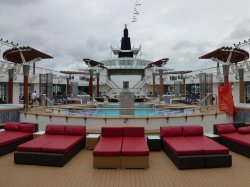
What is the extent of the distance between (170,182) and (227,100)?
7.00 metres

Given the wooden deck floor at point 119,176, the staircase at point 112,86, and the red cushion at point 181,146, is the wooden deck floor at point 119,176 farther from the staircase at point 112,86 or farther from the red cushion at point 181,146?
the staircase at point 112,86

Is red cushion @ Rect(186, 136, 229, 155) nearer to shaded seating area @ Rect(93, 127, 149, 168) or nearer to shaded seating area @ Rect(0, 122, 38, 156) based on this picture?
shaded seating area @ Rect(93, 127, 149, 168)

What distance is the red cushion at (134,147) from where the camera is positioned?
542 cm

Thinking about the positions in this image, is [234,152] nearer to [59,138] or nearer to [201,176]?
[201,176]

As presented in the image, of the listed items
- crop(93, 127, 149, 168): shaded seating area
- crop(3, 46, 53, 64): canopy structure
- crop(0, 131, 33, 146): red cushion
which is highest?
crop(3, 46, 53, 64): canopy structure

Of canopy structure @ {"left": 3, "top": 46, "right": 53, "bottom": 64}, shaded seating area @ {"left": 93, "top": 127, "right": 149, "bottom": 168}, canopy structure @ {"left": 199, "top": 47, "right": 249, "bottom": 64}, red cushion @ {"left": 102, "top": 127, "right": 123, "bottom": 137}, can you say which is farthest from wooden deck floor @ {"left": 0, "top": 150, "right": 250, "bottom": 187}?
canopy structure @ {"left": 199, "top": 47, "right": 249, "bottom": 64}

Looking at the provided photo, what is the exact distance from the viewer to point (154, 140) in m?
6.99

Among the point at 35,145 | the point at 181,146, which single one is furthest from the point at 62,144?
the point at 181,146

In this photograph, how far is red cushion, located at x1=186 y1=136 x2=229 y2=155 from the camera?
17.9ft

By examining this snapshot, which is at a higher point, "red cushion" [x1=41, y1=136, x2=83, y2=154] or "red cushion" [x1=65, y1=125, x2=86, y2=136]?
"red cushion" [x1=65, y1=125, x2=86, y2=136]

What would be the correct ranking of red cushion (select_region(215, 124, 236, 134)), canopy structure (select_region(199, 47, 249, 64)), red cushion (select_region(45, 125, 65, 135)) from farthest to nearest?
canopy structure (select_region(199, 47, 249, 64)) < red cushion (select_region(215, 124, 236, 134)) < red cushion (select_region(45, 125, 65, 135))

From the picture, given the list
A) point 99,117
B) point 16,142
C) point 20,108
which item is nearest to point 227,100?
point 99,117

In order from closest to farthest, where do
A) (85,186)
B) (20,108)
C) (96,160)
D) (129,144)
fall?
1. (85,186)
2. (96,160)
3. (129,144)
4. (20,108)

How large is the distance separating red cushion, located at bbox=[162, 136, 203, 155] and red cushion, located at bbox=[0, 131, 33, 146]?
4535mm
